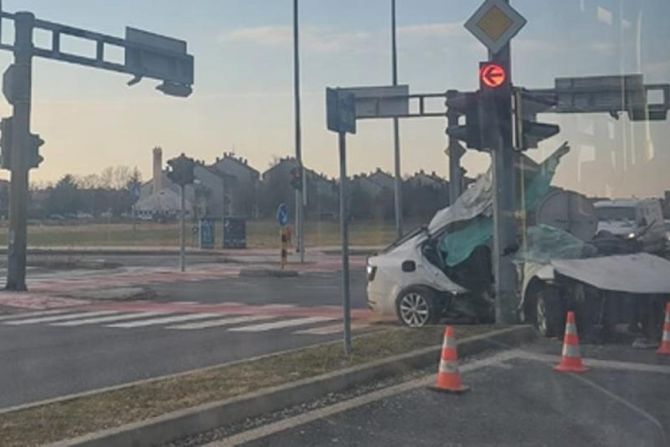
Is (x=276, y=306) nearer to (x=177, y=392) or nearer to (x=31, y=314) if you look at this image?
(x=31, y=314)

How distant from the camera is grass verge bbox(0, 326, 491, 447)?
263 inches

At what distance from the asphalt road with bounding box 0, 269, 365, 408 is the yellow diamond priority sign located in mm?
4642

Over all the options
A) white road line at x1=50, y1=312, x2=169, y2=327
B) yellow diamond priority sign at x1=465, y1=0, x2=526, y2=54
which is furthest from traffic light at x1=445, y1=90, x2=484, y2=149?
white road line at x1=50, y1=312, x2=169, y2=327

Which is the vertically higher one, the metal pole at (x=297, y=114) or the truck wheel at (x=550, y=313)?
the metal pole at (x=297, y=114)

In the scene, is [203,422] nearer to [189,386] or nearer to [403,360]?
[189,386]

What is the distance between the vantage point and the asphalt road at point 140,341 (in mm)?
9695

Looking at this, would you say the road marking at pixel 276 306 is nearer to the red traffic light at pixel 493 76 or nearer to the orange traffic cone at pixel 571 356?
the red traffic light at pixel 493 76

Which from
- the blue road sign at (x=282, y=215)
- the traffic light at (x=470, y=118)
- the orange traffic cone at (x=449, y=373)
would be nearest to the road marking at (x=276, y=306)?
the traffic light at (x=470, y=118)

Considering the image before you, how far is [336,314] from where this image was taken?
16.2 meters

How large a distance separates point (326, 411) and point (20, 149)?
1559cm

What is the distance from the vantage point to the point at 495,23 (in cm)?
1280

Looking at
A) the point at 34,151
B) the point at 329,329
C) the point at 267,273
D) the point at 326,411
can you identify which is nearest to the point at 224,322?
the point at 329,329

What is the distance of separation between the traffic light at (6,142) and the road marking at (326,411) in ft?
48.3

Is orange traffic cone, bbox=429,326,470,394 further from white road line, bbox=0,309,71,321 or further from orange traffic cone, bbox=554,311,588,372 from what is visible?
white road line, bbox=0,309,71,321
